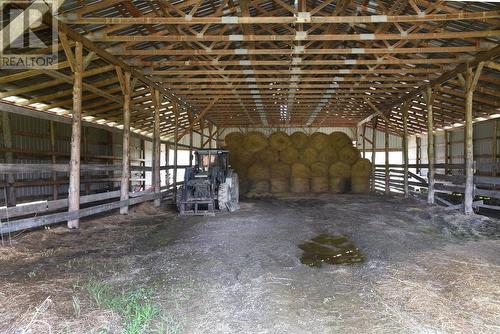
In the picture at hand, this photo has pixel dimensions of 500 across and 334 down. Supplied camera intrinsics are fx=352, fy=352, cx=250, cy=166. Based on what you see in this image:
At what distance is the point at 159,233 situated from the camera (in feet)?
22.9

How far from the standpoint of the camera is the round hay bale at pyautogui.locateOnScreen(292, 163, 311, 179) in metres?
16.3

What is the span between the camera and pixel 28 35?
7434 millimetres

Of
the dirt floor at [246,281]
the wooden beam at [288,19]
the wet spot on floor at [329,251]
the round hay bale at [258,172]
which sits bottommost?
the wet spot on floor at [329,251]

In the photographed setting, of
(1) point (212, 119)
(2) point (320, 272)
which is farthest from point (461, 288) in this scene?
(1) point (212, 119)

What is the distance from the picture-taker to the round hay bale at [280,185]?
16234 millimetres

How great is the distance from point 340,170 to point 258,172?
3845 mm

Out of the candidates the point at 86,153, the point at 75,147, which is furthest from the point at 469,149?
the point at 86,153

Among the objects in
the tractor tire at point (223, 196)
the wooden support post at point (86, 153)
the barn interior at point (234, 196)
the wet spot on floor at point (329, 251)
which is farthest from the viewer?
the wooden support post at point (86, 153)

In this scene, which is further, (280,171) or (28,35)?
(280,171)

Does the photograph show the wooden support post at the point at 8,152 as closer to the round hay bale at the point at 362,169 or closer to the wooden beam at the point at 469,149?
the wooden beam at the point at 469,149

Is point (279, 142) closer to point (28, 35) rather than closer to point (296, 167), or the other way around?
point (296, 167)

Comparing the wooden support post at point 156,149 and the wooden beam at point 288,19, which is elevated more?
the wooden beam at point 288,19

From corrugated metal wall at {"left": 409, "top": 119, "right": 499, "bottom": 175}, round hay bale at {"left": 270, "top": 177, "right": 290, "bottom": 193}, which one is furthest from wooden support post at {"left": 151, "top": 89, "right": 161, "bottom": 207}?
corrugated metal wall at {"left": 409, "top": 119, "right": 499, "bottom": 175}

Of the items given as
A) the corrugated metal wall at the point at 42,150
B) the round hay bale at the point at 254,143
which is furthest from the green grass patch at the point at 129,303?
the round hay bale at the point at 254,143
